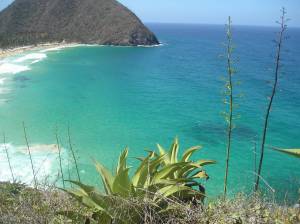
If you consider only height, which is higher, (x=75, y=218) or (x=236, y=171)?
(x=75, y=218)

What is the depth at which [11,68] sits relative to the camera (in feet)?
176

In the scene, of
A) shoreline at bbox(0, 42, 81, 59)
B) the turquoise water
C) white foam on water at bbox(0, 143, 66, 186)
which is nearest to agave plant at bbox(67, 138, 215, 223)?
the turquoise water

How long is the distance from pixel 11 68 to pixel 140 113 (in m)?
28.0

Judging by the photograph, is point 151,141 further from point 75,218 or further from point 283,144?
point 75,218

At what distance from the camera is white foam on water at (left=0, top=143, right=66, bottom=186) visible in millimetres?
17406

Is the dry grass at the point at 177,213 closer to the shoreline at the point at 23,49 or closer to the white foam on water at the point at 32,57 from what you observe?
the white foam on water at the point at 32,57

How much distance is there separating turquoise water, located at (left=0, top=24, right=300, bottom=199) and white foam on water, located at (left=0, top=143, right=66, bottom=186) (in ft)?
0.18

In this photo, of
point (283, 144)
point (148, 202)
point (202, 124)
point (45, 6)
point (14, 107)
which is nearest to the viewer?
point (148, 202)

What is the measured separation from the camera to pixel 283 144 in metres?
25.9

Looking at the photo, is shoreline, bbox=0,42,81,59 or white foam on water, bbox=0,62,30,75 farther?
shoreline, bbox=0,42,81,59

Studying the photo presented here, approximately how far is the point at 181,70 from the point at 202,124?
29759 mm

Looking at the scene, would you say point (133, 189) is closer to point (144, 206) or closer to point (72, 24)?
point (144, 206)

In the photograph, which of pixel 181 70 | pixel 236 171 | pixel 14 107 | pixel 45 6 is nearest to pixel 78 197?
pixel 236 171

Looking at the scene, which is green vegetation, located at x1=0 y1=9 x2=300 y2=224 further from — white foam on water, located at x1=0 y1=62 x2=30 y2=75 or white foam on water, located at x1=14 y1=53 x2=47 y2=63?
white foam on water, located at x1=14 y1=53 x2=47 y2=63
